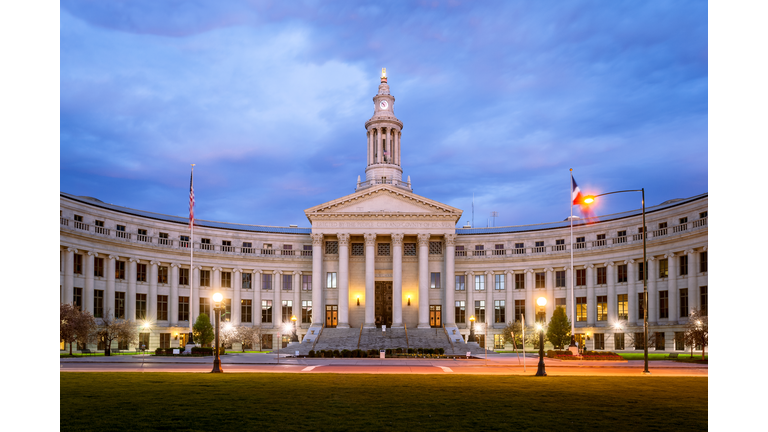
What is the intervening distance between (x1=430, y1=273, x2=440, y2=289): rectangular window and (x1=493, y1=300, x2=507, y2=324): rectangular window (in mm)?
8799

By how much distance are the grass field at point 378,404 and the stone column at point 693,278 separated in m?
41.7

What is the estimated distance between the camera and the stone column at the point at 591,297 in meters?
82.6

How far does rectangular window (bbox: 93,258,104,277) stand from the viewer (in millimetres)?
72688

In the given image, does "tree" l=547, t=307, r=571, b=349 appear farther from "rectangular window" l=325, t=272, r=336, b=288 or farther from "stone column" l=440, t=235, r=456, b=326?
"rectangular window" l=325, t=272, r=336, b=288

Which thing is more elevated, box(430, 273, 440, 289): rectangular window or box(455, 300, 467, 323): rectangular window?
box(430, 273, 440, 289): rectangular window

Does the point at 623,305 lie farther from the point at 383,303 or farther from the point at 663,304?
the point at 383,303

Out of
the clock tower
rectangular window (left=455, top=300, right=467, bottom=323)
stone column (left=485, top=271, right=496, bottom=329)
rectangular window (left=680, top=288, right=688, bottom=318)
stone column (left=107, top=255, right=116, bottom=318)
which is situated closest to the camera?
rectangular window (left=680, top=288, right=688, bottom=318)

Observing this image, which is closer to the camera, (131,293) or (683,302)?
(683,302)

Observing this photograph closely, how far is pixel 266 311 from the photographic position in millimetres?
90062

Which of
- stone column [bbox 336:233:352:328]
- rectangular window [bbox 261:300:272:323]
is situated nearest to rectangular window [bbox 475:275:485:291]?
stone column [bbox 336:233:352:328]

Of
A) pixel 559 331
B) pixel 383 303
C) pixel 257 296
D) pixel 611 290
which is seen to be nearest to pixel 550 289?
pixel 611 290

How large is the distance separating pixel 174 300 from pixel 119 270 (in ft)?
27.2
